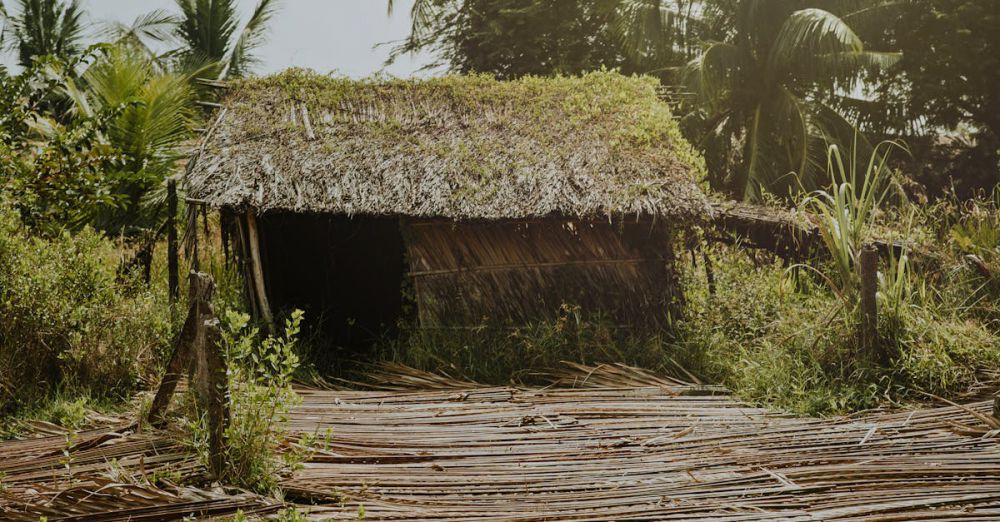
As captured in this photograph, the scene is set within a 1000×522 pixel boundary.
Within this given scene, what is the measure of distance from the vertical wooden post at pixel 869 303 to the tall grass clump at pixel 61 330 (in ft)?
14.5

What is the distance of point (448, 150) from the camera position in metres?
6.90

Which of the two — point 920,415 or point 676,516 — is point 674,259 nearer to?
point 920,415

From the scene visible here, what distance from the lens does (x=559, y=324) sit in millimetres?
6406

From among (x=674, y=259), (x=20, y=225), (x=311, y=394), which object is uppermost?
(x=20, y=225)

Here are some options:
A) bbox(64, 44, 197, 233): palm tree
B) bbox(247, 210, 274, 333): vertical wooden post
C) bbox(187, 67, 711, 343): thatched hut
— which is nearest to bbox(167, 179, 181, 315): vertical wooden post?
bbox(187, 67, 711, 343): thatched hut

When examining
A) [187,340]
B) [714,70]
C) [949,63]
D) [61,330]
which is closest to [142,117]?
[61,330]

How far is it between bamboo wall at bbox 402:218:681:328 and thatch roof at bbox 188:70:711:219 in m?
0.42

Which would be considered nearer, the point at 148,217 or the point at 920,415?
the point at 920,415

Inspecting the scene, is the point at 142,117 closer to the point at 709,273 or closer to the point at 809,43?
the point at 709,273

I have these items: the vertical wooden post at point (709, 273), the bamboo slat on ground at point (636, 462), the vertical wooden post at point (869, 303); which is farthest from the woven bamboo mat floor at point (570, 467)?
the vertical wooden post at point (709, 273)

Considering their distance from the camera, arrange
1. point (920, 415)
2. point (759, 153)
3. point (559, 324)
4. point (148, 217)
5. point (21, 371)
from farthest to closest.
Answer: point (759, 153)
point (148, 217)
point (559, 324)
point (21, 371)
point (920, 415)

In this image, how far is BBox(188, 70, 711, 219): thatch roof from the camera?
20.7ft

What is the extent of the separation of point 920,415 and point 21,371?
17.0 feet

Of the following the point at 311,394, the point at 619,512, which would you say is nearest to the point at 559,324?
the point at 311,394
